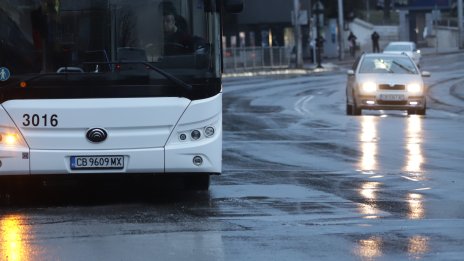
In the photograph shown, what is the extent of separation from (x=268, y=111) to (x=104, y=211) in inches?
710

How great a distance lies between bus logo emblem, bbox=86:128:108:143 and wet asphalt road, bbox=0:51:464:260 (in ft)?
2.32

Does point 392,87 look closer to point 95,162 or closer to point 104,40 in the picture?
point 104,40

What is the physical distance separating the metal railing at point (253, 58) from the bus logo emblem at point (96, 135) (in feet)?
160

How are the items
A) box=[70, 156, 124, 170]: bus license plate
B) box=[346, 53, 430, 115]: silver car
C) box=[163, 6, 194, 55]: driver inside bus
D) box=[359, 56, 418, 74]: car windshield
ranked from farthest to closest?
box=[359, 56, 418, 74]: car windshield < box=[346, 53, 430, 115]: silver car < box=[163, 6, 194, 55]: driver inside bus < box=[70, 156, 124, 170]: bus license plate

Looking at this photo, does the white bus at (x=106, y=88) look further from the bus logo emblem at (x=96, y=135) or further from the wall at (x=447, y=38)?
the wall at (x=447, y=38)

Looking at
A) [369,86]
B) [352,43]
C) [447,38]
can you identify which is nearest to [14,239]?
[369,86]

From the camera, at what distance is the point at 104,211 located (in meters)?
10.3

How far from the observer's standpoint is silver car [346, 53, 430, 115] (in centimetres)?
2575

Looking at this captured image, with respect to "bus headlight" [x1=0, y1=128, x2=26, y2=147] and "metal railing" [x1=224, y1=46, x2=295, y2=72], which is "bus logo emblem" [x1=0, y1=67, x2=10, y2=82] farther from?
"metal railing" [x1=224, y1=46, x2=295, y2=72]

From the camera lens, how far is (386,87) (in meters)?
25.8

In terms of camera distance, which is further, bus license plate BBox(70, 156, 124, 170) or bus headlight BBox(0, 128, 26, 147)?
bus license plate BBox(70, 156, 124, 170)

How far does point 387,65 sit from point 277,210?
16878 millimetres

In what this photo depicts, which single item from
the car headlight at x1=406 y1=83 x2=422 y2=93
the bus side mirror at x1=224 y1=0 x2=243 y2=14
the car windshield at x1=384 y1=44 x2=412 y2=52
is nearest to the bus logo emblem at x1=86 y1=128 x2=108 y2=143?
the bus side mirror at x1=224 y1=0 x2=243 y2=14

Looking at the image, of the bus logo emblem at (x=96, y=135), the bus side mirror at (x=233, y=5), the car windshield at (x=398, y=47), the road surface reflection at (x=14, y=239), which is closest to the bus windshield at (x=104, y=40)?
the bus side mirror at (x=233, y=5)
